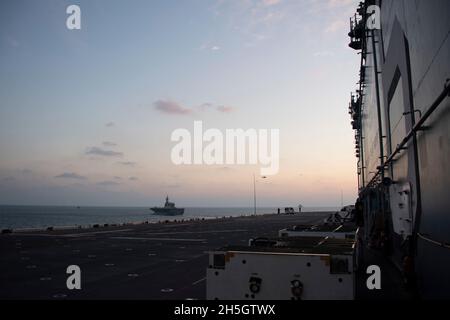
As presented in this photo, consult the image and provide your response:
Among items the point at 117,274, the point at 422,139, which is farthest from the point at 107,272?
the point at 422,139

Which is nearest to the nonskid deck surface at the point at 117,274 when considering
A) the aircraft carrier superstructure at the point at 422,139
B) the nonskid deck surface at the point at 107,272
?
the nonskid deck surface at the point at 107,272

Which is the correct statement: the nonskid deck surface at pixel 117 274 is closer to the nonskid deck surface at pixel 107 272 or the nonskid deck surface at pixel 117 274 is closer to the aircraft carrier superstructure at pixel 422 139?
the nonskid deck surface at pixel 107 272

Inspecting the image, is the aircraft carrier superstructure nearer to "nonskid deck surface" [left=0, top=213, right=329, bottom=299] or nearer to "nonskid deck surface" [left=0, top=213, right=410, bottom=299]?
"nonskid deck surface" [left=0, top=213, right=410, bottom=299]

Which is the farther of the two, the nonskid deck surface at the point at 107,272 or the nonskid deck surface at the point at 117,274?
the nonskid deck surface at the point at 107,272

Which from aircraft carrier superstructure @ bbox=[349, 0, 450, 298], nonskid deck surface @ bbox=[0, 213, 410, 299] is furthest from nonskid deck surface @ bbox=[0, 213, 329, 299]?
aircraft carrier superstructure @ bbox=[349, 0, 450, 298]

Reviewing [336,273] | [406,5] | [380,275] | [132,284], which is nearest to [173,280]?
[132,284]

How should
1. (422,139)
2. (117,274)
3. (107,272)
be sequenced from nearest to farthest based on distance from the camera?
1. (422,139)
2. (117,274)
3. (107,272)

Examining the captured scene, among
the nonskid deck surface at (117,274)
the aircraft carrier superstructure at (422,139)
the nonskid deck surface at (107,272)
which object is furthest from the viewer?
the nonskid deck surface at (107,272)

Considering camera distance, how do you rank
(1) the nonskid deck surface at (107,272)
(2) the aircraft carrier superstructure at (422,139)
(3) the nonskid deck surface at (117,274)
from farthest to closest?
(1) the nonskid deck surface at (107,272) → (3) the nonskid deck surface at (117,274) → (2) the aircraft carrier superstructure at (422,139)

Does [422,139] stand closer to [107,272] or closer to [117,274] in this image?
[117,274]

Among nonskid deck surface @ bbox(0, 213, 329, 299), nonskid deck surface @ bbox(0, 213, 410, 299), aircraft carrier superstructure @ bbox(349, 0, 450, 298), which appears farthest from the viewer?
nonskid deck surface @ bbox(0, 213, 329, 299)

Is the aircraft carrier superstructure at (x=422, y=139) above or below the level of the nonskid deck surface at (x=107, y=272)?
above
